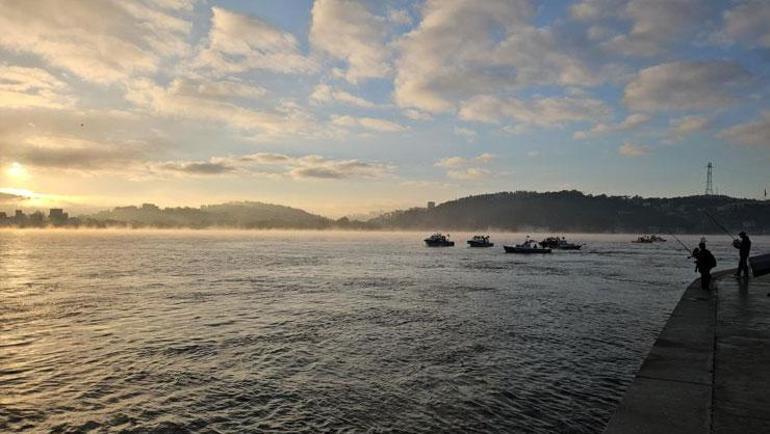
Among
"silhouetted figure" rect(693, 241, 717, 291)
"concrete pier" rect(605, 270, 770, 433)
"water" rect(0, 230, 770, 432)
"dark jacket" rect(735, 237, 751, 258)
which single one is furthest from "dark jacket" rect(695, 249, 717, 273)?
"concrete pier" rect(605, 270, 770, 433)

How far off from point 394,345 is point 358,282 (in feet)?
86.0

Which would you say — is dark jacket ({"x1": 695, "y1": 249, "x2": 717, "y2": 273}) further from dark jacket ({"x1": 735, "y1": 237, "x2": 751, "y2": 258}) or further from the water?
dark jacket ({"x1": 735, "y1": 237, "x2": 751, "y2": 258})

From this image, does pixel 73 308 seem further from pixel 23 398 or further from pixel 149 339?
pixel 23 398

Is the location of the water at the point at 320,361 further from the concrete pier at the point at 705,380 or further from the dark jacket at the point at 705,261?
the dark jacket at the point at 705,261

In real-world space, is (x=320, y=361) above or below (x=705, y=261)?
below

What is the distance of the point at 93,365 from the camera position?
16297 millimetres

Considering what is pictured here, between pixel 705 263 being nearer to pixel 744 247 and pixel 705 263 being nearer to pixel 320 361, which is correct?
pixel 744 247

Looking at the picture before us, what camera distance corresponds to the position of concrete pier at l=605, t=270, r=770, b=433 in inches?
299

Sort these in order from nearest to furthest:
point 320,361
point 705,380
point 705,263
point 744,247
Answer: point 705,380 → point 320,361 → point 705,263 → point 744,247

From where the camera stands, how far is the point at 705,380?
962 centimetres

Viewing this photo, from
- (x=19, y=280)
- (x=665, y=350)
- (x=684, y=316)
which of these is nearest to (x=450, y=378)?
(x=665, y=350)

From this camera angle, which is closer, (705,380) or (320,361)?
(705,380)

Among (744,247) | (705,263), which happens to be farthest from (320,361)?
(744,247)

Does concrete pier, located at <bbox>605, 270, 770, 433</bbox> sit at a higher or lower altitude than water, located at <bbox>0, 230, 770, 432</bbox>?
higher
